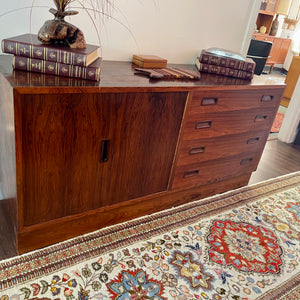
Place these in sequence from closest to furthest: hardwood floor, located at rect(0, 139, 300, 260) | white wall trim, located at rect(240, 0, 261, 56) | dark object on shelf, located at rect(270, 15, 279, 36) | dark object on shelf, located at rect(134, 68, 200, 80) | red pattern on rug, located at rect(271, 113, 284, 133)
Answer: dark object on shelf, located at rect(134, 68, 200, 80) < white wall trim, located at rect(240, 0, 261, 56) < hardwood floor, located at rect(0, 139, 300, 260) < red pattern on rug, located at rect(271, 113, 284, 133) < dark object on shelf, located at rect(270, 15, 279, 36)

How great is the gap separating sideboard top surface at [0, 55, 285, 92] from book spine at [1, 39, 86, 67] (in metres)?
0.06

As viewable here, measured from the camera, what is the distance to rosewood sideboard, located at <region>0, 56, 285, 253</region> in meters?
1.02

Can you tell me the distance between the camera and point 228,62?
161 cm

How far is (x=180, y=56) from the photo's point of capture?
180 cm

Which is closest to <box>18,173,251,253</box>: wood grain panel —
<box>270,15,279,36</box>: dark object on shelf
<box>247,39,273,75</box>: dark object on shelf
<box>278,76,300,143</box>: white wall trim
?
<box>278,76,300,143</box>: white wall trim

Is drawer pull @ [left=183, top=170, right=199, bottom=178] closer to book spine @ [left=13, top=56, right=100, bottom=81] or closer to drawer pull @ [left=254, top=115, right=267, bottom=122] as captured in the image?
drawer pull @ [left=254, top=115, right=267, bottom=122]

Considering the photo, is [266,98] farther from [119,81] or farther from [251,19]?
[119,81]

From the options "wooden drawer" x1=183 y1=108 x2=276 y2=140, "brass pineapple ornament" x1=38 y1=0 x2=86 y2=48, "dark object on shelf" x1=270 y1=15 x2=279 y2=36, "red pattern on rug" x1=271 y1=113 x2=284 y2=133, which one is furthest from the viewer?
"dark object on shelf" x1=270 y1=15 x2=279 y2=36

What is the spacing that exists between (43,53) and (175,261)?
994 millimetres

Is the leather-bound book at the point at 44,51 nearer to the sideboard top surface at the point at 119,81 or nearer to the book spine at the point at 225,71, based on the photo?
the sideboard top surface at the point at 119,81

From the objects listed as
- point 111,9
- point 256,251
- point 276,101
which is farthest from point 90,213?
point 276,101

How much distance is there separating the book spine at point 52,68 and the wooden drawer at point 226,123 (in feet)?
1.75

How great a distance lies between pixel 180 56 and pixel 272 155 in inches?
51.3

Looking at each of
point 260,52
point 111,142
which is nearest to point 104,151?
point 111,142
